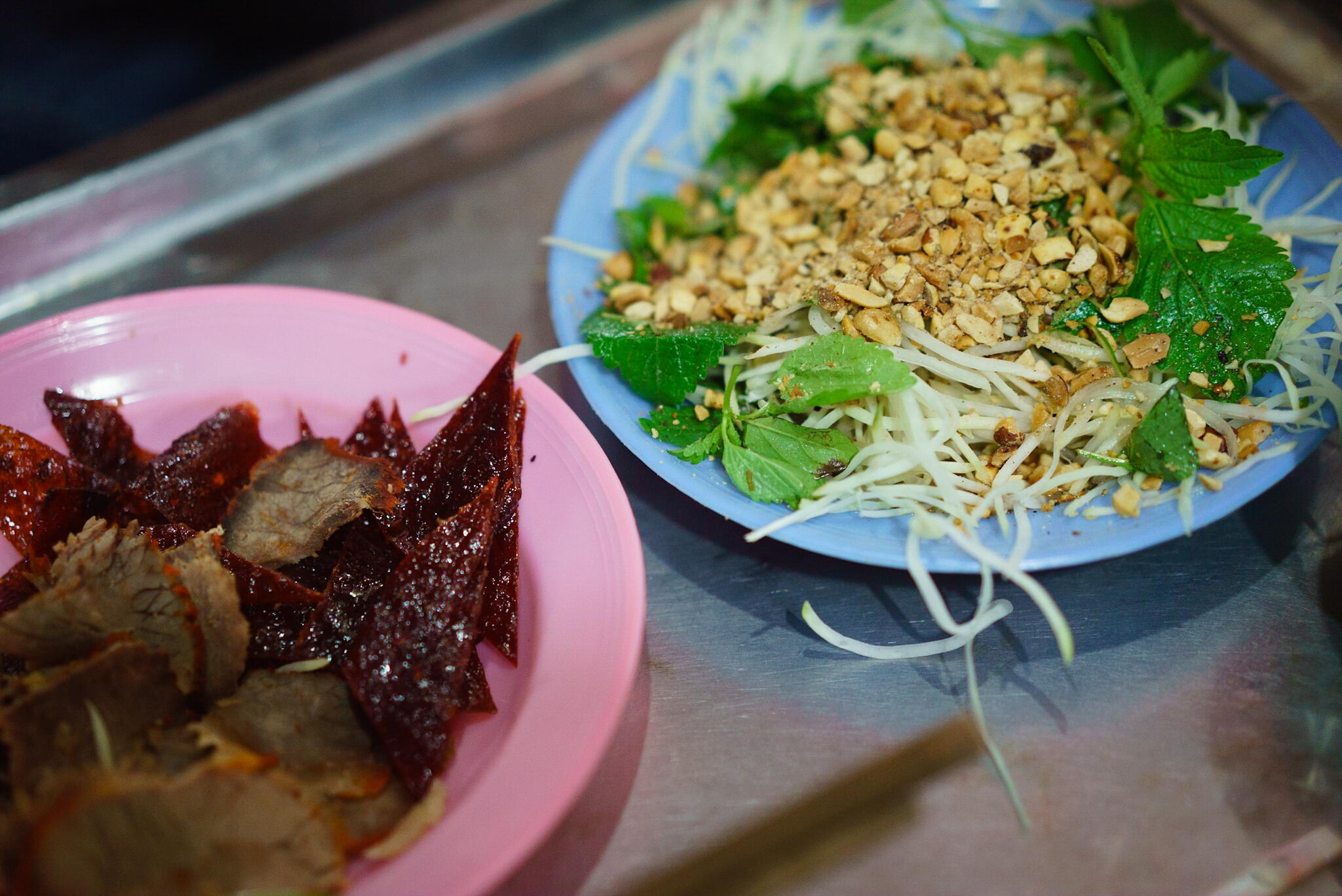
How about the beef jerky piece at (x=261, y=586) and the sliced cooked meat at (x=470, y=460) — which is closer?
the beef jerky piece at (x=261, y=586)

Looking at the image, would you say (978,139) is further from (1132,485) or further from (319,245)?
(319,245)

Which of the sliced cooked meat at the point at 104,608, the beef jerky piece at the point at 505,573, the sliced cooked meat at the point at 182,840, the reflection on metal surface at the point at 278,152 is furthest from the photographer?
the reflection on metal surface at the point at 278,152

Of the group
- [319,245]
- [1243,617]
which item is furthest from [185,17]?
[1243,617]

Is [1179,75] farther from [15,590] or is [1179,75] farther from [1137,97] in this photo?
[15,590]

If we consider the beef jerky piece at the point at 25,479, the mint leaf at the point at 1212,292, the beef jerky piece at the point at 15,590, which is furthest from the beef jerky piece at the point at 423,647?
the mint leaf at the point at 1212,292

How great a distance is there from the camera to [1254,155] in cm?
168

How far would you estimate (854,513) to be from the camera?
1621 mm

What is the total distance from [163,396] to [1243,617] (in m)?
2.29

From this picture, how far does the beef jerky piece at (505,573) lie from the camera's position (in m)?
1.52

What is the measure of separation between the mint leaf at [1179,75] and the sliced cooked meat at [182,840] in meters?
2.23

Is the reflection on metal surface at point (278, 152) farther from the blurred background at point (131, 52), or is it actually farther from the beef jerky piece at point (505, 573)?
the beef jerky piece at point (505, 573)

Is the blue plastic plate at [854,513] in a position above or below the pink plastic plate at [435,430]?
above

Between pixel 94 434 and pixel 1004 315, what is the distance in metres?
1.89

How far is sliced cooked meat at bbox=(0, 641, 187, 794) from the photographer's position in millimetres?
1196
